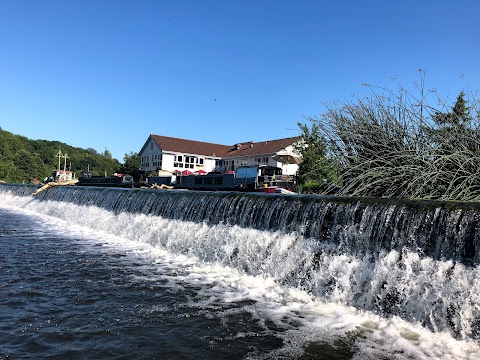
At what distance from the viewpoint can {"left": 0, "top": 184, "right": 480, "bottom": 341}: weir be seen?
4.98 metres

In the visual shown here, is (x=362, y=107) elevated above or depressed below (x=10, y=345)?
above

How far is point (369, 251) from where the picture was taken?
6.45 metres

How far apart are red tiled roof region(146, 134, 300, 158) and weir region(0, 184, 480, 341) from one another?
36144 mm

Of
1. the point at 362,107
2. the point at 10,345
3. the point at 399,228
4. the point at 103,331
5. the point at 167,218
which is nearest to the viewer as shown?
the point at 10,345

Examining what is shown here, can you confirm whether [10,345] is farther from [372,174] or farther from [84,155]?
[84,155]

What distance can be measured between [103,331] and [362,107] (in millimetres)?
7233

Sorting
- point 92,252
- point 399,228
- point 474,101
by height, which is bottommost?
point 92,252

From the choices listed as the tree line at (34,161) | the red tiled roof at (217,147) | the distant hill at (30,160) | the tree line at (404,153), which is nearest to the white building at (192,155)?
the red tiled roof at (217,147)

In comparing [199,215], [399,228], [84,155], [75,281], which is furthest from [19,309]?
[84,155]

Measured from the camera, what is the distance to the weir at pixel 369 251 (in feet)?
16.3

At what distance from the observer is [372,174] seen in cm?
816

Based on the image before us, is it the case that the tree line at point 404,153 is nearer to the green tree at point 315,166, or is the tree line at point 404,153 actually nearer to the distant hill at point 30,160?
the green tree at point 315,166

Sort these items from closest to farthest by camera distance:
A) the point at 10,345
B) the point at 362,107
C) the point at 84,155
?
the point at 10,345
the point at 362,107
the point at 84,155

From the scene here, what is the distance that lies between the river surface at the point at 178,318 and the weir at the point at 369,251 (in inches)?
7.3
